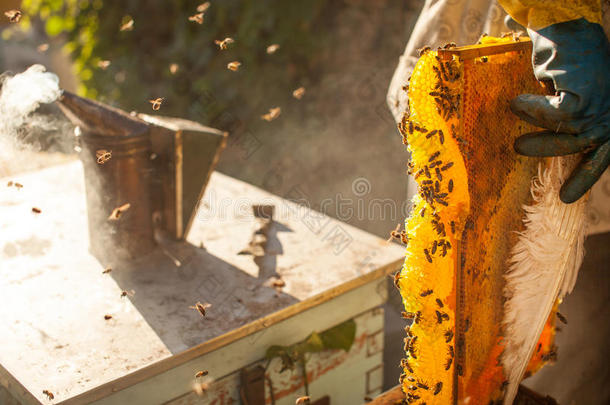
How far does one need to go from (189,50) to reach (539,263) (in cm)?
510

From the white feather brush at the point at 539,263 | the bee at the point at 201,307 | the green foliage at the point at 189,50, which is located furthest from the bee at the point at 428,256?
the green foliage at the point at 189,50

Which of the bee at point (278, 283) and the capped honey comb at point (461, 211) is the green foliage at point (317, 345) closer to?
the bee at point (278, 283)

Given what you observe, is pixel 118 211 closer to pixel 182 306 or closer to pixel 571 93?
pixel 182 306

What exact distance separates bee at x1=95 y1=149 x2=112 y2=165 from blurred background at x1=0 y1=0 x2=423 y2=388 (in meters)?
3.44

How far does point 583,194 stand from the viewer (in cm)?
176

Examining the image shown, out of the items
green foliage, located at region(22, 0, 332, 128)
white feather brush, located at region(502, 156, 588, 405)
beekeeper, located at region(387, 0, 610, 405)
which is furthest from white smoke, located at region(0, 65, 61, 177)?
green foliage, located at region(22, 0, 332, 128)

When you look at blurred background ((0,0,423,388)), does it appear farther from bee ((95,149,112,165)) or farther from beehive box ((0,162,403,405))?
bee ((95,149,112,165))

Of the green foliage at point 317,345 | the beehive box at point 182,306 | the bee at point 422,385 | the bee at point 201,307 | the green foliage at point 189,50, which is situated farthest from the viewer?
the green foliage at point 189,50

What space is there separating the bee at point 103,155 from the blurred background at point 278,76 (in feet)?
11.3

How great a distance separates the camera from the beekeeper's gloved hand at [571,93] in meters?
1.50

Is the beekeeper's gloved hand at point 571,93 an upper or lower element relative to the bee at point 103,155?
upper

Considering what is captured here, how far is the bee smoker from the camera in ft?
7.88

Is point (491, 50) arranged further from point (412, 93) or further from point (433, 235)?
point (433, 235)

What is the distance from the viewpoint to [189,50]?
240 inches
